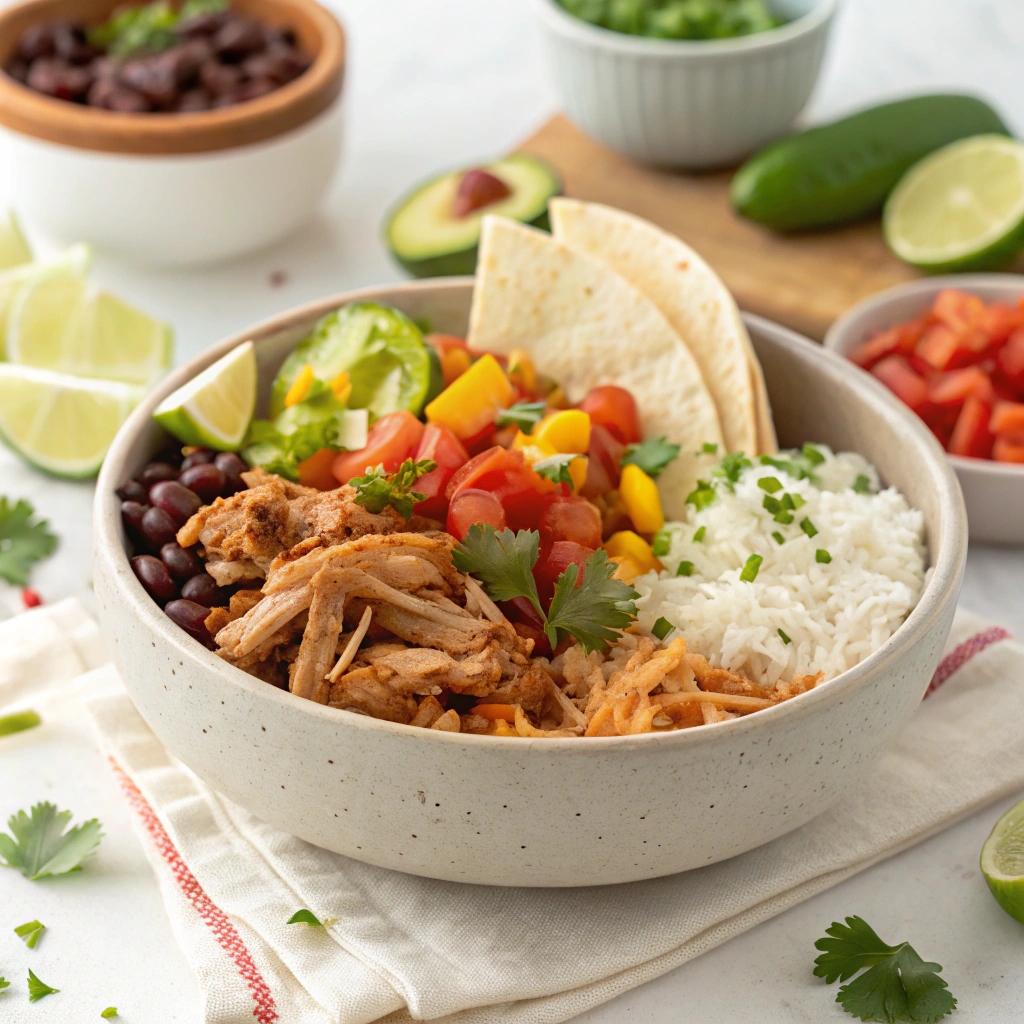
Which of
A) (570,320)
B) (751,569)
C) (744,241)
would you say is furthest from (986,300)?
(751,569)

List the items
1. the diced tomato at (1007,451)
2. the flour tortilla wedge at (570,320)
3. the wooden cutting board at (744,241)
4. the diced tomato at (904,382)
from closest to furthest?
the flour tortilla wedge at (570,320) → the diced tomato at (1007,451) → the diced tomato at (904,382) → the wooden cutting board at (744,241)

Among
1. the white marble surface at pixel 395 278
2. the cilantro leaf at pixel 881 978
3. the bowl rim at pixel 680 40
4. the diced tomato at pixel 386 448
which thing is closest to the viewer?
the cilantro leaf at pixel 881 978

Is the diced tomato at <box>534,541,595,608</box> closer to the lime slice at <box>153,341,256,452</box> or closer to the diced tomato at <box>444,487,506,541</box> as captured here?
the diced tomato at <box>444,487,506,541</box>

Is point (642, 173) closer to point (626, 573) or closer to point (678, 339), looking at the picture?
point (678, 339)

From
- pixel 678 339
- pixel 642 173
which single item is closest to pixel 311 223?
pixel 642 173

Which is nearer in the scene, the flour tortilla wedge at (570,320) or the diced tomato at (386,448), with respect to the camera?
the diced tomato at (386,448)

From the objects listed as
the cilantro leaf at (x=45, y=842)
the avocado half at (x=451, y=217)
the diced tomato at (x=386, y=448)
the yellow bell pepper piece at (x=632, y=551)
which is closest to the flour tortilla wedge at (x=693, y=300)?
the yellow bell pepper piece at (x=632, y=551)

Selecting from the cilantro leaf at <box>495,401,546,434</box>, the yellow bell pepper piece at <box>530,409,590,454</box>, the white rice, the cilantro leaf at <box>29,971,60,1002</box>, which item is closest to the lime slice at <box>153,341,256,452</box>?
the cilantro leaf at <box>495,401,546,434</box>

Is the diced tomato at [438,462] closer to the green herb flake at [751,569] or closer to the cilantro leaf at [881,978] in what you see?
the green herb flake at [751,569]
